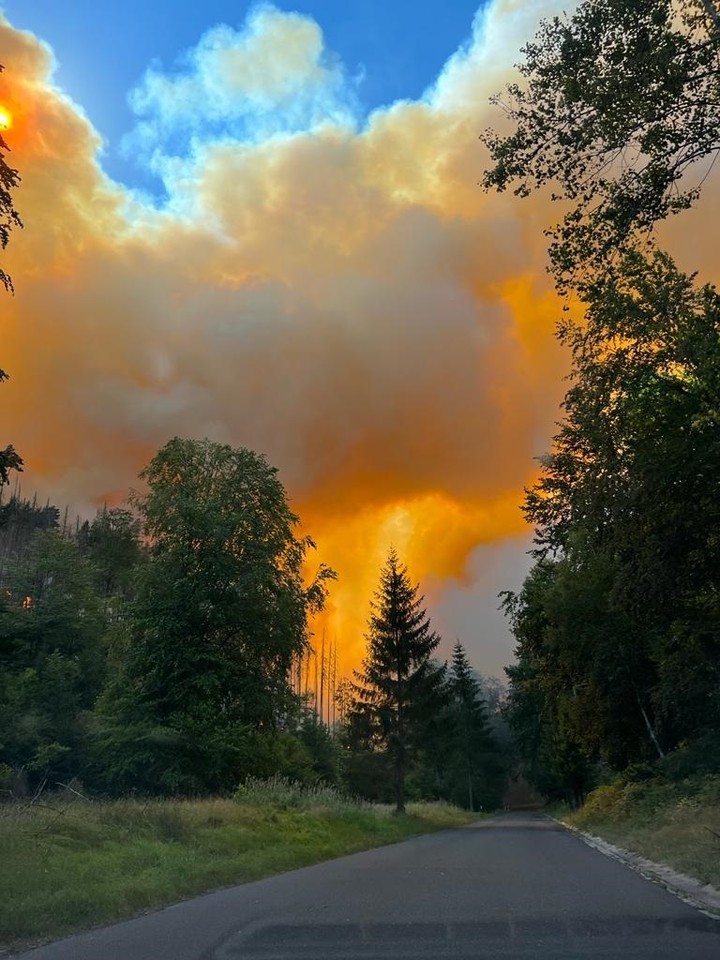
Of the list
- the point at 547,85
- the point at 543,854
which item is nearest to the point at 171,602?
the point at 543,854

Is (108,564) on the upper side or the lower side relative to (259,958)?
upper

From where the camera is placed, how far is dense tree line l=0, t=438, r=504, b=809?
30.5m

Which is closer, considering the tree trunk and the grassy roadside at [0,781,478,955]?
the grassy roadside at [0,781,478,955]

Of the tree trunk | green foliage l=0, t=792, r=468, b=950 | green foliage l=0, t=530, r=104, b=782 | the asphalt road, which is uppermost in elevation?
green foliage l=0, t=530, r=104, b=782

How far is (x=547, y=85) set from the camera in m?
10.6

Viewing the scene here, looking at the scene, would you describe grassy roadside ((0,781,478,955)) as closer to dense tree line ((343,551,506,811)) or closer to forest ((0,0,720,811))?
forest ((0,0,720,811))

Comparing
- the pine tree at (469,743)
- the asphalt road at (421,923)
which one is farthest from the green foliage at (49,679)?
the pine tree at (469,743)

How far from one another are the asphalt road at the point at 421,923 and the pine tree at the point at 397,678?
116 ft

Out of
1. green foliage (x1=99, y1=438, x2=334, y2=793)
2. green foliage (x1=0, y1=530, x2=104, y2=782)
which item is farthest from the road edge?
green foliage (x1=0, y1=530, x2=104, y2=782)

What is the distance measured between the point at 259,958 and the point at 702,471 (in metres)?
12.7

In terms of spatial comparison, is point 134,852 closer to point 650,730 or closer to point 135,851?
point 135,851

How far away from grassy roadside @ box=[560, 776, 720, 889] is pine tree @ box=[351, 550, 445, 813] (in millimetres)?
14485

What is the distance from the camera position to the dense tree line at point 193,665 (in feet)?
99.9

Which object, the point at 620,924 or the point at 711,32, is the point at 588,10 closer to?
the point at 711,32
